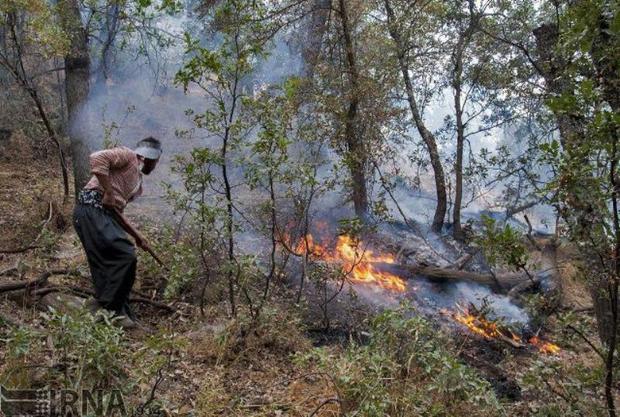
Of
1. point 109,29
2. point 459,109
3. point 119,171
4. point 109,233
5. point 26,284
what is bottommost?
point 26,284

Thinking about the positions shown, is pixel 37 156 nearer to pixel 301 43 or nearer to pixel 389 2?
pixel 301 43

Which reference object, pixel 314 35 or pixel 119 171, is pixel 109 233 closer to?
pixel 119 171

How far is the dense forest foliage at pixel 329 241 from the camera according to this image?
3225 mm

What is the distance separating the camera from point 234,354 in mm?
4691

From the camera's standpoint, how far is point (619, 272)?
3.00m

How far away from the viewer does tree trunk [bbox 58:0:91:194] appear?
8.66m

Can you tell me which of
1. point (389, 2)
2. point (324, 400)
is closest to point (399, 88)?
point (389, 2)

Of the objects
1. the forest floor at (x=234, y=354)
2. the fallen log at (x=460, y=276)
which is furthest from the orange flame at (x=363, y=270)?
the forest floor at (x=234, y=354)

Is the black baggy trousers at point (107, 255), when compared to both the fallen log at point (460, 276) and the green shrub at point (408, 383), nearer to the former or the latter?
the green shrub at point (408, 383)

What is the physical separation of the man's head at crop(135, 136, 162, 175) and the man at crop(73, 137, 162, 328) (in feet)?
0.32

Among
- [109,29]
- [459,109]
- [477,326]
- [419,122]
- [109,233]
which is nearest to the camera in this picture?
[109,233]

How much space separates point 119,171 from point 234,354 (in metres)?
2.06

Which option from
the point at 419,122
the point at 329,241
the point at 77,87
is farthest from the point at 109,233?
the point at 419,122

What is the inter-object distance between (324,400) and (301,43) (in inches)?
354
